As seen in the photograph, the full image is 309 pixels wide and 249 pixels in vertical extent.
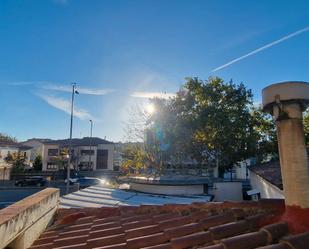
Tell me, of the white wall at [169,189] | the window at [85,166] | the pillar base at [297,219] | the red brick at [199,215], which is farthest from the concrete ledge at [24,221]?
the window at [85,166]

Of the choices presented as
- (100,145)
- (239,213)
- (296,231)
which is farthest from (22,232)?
(100,145)

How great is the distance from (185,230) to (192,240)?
1.06 ft

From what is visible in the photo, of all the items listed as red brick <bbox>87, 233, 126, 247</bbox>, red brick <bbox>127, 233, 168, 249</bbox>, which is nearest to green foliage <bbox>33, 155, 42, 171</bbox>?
red brick <bbox>87, 233, 126, 247</bbox>

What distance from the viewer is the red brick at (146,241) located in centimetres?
288

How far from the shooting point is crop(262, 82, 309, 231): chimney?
267 cm

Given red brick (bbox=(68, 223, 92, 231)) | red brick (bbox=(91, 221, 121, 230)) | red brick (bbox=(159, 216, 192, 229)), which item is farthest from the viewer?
red brick (bbox=(68, 223, 92, 231))

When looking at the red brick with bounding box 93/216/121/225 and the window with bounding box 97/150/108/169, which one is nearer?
the red brick with bounding box 93/216/121/225

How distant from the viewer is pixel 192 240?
8.76 feet

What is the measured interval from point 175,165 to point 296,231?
2511 centimetres

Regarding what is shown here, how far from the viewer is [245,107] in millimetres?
27688

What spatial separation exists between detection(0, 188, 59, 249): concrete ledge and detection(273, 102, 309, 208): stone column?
2.82 m

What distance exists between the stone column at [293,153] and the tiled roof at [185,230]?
0.32 metres

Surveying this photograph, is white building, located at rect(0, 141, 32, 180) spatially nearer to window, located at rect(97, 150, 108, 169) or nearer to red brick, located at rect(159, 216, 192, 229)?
window, located at rect(97, 150, 108, 169)

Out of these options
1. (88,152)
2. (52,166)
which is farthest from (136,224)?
(52,166)
